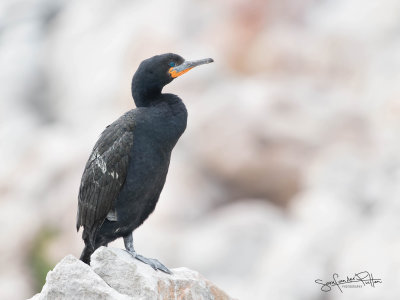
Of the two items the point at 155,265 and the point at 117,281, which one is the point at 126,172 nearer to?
the point at 155,265

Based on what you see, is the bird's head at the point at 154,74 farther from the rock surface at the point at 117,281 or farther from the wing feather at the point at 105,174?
the rock surface at the point at 117,281

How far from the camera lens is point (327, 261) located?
15.8 metres

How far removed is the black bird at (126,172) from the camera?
8.98m

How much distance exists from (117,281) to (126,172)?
1278 millimetres

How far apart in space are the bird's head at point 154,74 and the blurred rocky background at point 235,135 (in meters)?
6.14

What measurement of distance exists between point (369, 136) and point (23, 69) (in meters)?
12.0

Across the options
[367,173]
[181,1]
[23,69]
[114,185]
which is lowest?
[114,185]

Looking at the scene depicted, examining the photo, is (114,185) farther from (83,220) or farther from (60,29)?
(60,29)

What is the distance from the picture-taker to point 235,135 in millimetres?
20766

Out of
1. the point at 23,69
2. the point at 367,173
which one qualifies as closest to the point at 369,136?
the point at 367,173
